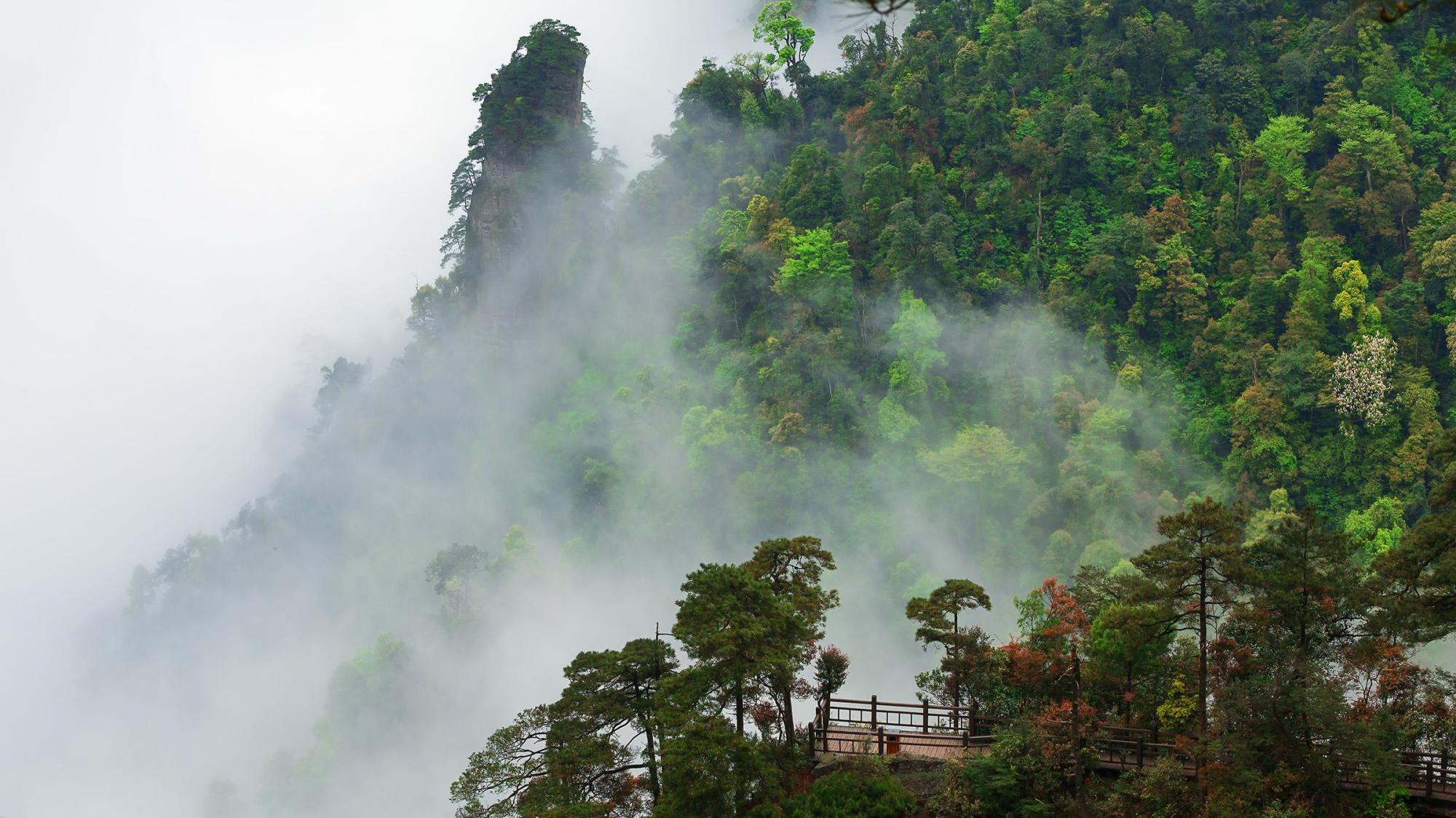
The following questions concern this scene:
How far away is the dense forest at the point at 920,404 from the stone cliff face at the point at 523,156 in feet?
0.78

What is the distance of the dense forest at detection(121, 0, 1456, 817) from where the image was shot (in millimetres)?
20828

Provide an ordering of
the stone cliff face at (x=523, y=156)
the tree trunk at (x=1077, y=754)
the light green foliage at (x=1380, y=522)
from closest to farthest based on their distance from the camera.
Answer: the tree trunk at (x=1077, y=754), the light green foliage at (x=1380, y=522), the stone cliff face at (x=523, y=156)

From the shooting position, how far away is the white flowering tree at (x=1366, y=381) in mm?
41781

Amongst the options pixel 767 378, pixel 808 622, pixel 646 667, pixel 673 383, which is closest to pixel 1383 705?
pixel 808 622

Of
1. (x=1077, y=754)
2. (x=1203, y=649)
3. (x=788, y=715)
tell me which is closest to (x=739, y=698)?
(x=788, y=715)

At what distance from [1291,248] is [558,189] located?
36729 millimetres

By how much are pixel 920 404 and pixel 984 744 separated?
89.0 feet

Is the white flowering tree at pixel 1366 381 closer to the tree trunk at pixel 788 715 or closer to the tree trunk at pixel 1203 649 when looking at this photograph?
the tree trunk at pixel 1203 649

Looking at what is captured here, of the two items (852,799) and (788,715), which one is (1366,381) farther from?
(852,799)

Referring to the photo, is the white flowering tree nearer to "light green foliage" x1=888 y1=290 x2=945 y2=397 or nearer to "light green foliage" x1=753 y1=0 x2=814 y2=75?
"light green foliage" x1=888 y1=290 x2=945 y2=397

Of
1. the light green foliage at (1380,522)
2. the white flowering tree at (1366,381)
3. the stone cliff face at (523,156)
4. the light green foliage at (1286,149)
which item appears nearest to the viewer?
the light green foliage at (1380,522)

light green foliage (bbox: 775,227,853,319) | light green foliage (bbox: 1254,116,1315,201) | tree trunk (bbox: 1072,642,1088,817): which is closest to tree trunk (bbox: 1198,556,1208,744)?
tree trunk (bbox: 1072,642,1088,817)

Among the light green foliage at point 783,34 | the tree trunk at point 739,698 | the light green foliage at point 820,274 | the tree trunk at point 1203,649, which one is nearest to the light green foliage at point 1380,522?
the light green foliage at point 820,274

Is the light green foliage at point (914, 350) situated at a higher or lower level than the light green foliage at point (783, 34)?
lower
